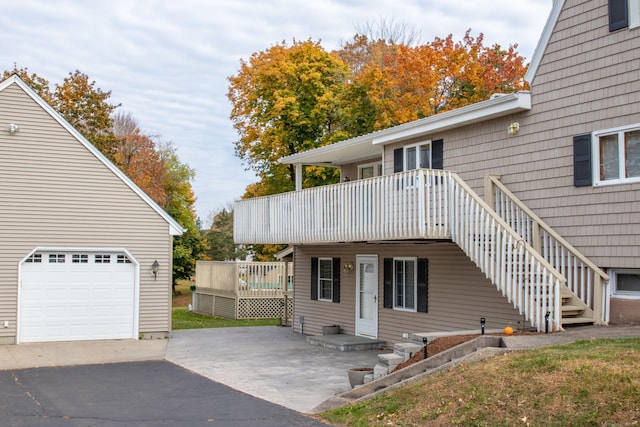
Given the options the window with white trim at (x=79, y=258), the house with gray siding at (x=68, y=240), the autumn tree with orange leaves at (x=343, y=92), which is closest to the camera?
the house with gray siding at (x=68, y=240)

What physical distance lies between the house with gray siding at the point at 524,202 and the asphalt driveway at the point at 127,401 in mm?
4648

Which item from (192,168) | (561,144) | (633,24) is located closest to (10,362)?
(561,144)

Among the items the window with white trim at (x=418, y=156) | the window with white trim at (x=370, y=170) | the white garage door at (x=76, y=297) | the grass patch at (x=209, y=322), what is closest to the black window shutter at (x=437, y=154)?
the window with white trim at (x=418, y=156)

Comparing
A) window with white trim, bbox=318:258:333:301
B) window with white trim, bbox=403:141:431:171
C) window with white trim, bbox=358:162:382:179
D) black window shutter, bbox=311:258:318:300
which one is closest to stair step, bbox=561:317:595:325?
window with white trim, bbox=403:141:431:171

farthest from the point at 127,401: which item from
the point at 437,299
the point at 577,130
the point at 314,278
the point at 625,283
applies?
the point at 314,278

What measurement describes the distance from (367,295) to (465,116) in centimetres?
640

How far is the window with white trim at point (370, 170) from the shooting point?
19623 millimetres

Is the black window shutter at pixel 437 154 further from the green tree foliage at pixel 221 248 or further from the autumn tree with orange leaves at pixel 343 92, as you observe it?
the green tree foliage at pixel 221 248

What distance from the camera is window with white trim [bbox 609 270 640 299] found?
1117 cm

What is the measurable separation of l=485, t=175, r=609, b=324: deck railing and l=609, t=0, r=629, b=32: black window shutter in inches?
→ 142

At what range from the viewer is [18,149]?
17844 millimetres

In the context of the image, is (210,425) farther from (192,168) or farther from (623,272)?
(192,168)

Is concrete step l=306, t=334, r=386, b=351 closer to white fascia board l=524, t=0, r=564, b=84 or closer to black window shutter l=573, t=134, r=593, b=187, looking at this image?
black window shutter l=573, t=134, r=593, b=187

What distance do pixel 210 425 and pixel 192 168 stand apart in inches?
1679
